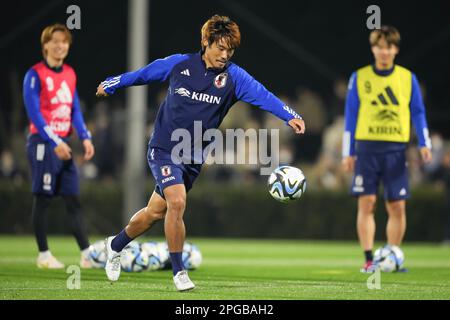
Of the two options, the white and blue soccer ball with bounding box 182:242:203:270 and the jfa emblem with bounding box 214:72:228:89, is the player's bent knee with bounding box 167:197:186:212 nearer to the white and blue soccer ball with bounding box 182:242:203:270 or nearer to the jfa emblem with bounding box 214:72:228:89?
the jfa emblem with bounding box 214:72:228:89

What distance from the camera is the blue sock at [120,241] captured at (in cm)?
912

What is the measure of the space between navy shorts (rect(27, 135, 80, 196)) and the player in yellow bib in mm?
3220

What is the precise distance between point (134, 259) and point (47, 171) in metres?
1.54

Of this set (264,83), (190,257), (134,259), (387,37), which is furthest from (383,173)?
(264,83)

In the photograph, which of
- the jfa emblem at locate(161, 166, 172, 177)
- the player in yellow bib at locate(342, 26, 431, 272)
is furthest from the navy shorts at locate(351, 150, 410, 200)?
the jfa emblem at locate(161, 166, 172, 177)

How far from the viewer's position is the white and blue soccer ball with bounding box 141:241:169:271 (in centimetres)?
1071

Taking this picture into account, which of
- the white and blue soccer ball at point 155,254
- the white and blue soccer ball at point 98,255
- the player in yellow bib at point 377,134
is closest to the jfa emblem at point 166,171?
the white and blue soccer ball at point 155,254

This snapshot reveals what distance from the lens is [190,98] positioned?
28.5ft

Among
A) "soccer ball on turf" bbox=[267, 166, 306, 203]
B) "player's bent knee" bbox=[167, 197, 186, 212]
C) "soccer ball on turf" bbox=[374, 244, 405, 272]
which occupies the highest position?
"soccer ball on turf" bbox=[267, 166, 306, 203]

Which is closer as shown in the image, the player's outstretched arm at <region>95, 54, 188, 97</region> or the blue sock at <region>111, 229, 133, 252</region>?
the player's outstretched arm at <region>95, 54, 188, 97</region>

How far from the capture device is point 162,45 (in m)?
22.6

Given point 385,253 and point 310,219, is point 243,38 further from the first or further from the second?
point 385,253
